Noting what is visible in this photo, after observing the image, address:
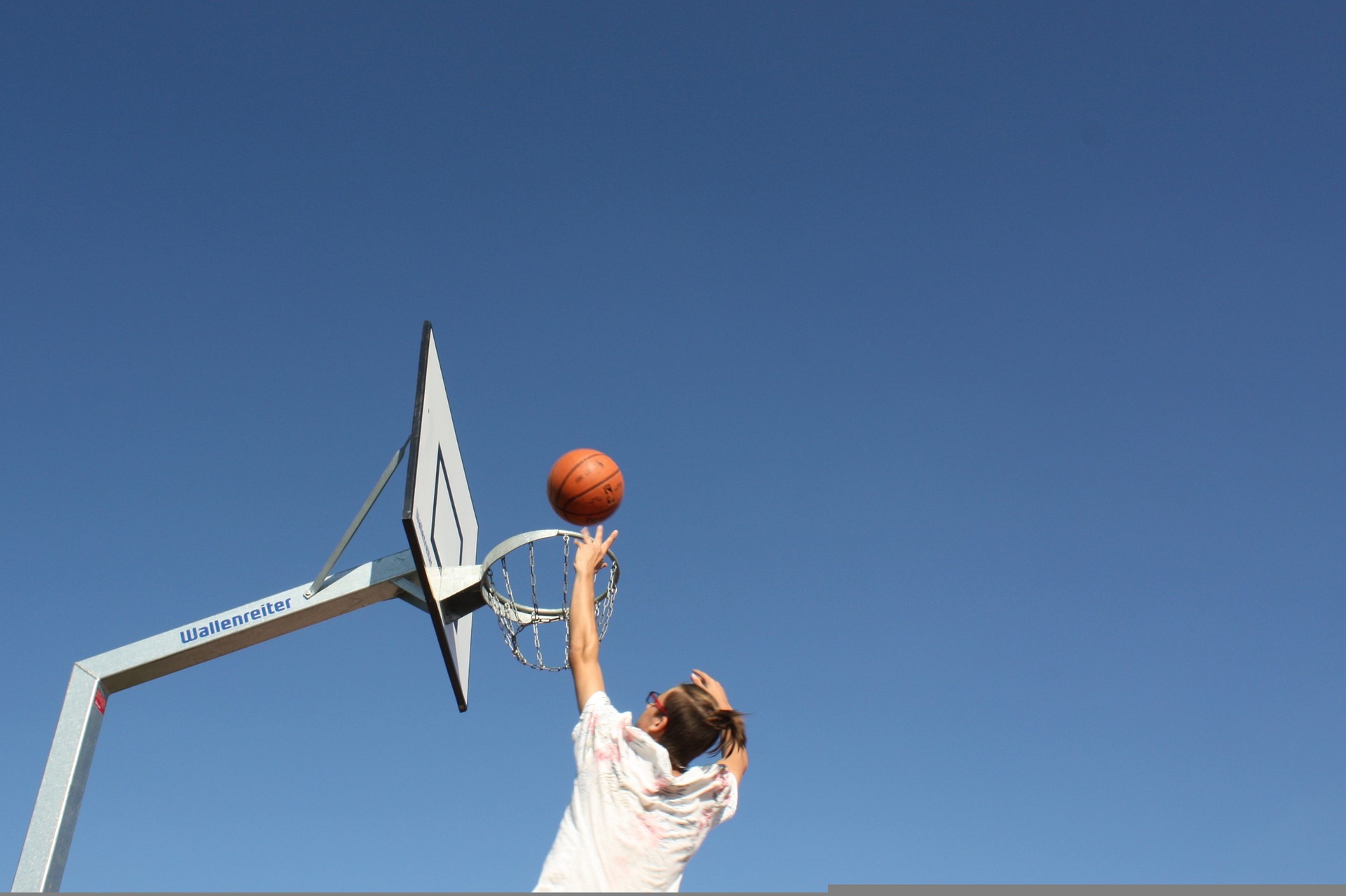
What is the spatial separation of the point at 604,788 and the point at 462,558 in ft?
20.2

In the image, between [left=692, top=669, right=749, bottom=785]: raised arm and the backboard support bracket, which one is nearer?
[left=692, top=669, right=749, bottom=785]: raised arm

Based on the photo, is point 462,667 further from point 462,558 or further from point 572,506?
point 572,506

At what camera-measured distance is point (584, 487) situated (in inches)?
269

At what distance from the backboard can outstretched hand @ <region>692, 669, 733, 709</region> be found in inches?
160

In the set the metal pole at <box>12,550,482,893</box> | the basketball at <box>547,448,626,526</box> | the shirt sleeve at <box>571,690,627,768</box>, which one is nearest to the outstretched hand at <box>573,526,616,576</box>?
the shirt sleeve at <box>571,690,627,768</box>

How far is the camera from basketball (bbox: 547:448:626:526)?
6.84m

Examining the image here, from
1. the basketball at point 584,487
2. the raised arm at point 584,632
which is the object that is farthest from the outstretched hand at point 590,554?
the basketball at point 584,487

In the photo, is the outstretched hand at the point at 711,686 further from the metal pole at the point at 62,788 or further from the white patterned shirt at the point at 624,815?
the metal pole at the point at 62,788

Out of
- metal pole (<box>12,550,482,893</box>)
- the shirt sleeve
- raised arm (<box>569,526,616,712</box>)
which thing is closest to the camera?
the shirt sleeve

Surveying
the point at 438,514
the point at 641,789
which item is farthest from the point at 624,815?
the point at 438,514

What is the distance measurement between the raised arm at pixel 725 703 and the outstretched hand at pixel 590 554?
42 cm

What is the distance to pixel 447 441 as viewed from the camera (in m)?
8.33

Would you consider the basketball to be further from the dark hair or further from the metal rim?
the dark hair

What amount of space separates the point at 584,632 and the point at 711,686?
1.30ft
